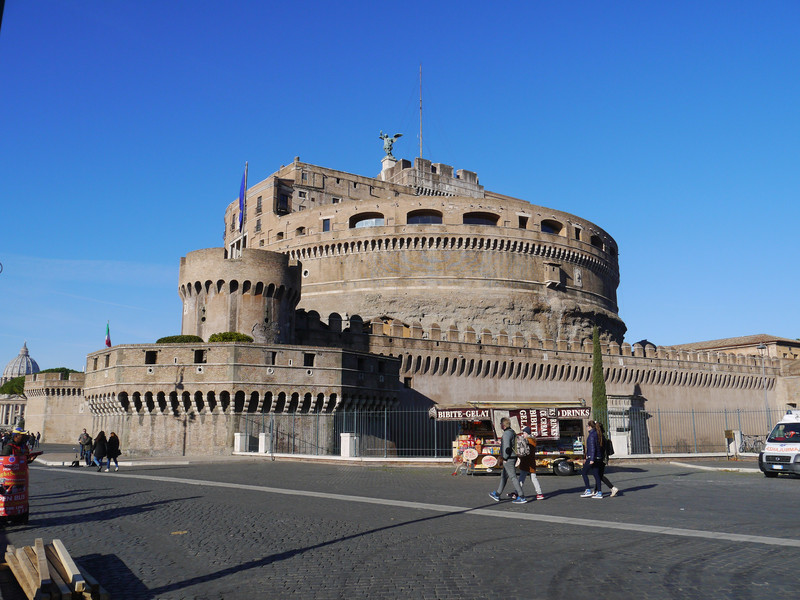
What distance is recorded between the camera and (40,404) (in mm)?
53219

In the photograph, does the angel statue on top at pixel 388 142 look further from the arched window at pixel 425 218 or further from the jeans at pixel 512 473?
the jeans at pixel 512 473

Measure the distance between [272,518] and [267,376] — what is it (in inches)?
712

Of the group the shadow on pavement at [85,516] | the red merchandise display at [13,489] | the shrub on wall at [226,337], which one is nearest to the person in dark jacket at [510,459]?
the shadow on pavement at [85,516]

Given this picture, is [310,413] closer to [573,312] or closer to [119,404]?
[119,404]

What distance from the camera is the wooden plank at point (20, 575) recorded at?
6146mm

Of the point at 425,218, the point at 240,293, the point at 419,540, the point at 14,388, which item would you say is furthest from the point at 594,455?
the point at 14,388

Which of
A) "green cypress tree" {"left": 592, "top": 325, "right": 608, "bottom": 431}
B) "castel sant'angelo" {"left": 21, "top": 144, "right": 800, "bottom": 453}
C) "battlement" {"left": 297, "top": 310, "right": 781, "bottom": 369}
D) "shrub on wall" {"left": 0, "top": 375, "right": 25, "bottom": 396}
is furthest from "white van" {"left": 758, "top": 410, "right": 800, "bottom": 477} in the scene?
"shrub on wall" {"left": 0, "top": 375, "right": 25, "bottom": 396}

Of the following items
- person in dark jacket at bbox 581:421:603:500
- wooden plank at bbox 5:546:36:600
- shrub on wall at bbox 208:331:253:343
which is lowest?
wooden plank at bbox 5:546:36:600

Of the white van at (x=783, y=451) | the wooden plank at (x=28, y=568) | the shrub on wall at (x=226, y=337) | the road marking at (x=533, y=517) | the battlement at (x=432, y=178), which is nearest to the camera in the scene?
the wooden plank at (x=28, y=568)

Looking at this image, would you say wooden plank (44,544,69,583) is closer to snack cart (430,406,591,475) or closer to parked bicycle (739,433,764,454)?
snack cart (430,406,591,475)

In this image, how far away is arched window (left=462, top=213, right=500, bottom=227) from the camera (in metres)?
55.6

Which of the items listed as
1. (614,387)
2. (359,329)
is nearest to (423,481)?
(359,329)

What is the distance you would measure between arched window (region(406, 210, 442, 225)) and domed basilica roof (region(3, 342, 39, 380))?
353ft

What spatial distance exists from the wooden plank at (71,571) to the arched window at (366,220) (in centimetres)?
4800
